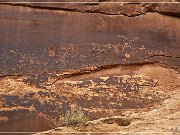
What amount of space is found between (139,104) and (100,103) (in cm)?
76

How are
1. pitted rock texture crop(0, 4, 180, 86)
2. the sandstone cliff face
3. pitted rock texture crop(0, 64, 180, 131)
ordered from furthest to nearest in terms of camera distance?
pitted rock texture crop(0, 4, 180, 86), the sandstone cliff face, pitted rock texture crop(0, 64, 180, 131)

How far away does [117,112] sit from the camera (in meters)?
7.79

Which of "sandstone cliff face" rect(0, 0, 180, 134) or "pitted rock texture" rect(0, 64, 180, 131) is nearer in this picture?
"pitted rock texture" rect(0, 64, 180, 131)

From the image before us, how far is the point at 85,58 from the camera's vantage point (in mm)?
8523

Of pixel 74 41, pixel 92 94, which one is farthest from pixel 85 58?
pixel 92 94

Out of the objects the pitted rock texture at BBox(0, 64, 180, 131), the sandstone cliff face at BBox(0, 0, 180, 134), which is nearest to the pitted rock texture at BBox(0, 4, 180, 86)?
the sandstone cliff face at BBox(0, 0, 180, 134)

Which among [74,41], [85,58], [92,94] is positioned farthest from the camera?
[74,41]

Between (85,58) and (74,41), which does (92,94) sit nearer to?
(85,58)

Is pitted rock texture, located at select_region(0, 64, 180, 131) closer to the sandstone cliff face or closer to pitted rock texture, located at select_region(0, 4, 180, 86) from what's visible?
the sandstone cliff face

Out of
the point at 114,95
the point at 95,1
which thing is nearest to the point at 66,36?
the point at 95,1

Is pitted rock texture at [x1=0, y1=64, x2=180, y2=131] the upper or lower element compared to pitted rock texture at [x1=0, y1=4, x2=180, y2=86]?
lower

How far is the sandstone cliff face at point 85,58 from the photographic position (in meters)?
7.82

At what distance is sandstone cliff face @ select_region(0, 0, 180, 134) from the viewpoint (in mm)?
7824

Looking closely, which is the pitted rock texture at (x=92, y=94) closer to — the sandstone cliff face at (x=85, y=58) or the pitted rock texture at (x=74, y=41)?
the sandstone cliff face at (x=85, y=58)
